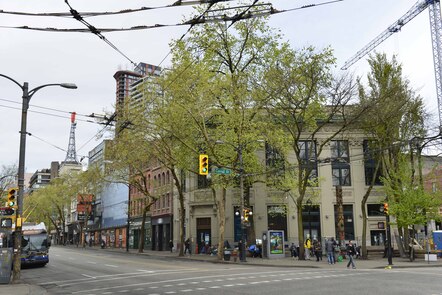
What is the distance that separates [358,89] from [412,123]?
5.27m

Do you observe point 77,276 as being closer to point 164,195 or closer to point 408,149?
point 408,149

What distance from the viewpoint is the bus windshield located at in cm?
3140

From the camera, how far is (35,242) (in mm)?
32125

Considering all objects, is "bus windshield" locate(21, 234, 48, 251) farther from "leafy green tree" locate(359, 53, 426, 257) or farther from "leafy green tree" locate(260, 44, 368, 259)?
"leafy green tree" locate(359, 53, 426, 257)

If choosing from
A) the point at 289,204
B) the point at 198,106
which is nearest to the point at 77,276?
the point at 198,106

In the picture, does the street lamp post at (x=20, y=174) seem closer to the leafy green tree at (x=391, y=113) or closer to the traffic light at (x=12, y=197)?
the traffic light at (x=12, y=197)

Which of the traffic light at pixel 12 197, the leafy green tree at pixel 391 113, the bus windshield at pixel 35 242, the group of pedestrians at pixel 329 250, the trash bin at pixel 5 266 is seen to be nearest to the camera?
the trash bin at pixel 5 266

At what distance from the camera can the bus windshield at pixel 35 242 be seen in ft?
103

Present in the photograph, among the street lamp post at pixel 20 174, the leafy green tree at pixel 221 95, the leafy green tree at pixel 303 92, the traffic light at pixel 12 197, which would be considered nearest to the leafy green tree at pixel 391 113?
the leafy green tree at pixel 303 92

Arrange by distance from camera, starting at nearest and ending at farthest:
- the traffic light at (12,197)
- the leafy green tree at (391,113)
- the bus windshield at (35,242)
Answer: the traffic light at (12,197)
the bus windshield at (35,242)
the leafy green tree at (391,113)

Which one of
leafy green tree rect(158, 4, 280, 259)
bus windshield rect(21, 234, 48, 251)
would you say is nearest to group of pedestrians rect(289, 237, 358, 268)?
leafy green tree rect(158, 4, 280, 259)

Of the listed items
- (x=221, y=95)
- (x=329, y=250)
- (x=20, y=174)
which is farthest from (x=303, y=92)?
(x=20, y=174)

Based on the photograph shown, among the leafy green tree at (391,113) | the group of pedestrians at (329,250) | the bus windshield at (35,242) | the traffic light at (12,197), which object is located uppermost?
the leafy green tree at (391,113)

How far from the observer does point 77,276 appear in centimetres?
2327
